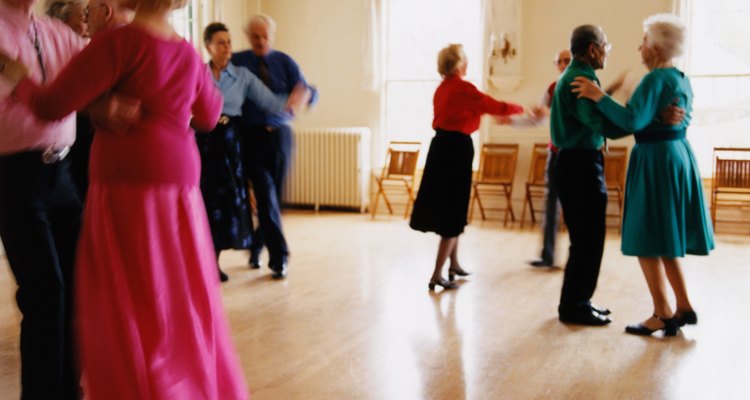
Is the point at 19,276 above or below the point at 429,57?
below

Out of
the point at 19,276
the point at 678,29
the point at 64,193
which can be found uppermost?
the point at 678,29

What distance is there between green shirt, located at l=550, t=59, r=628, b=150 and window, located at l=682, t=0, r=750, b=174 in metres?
4.16

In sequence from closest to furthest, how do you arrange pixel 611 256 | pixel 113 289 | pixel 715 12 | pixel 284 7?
pixel 113 289
pixel 611 256
pixel 715 12
pixel 284 7

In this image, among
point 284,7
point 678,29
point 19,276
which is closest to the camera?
point 19,276

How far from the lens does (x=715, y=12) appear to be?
723 centimetres

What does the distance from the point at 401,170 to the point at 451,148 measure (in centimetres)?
381

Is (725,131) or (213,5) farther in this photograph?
(213,5)

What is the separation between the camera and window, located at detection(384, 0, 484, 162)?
816cm

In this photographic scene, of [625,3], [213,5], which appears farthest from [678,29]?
[213,5]

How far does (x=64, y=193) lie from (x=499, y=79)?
20.1 feet

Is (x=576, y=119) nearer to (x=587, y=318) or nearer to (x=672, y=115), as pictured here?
(x=672, y=115)

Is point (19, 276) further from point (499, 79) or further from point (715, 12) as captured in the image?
point (715, 12)

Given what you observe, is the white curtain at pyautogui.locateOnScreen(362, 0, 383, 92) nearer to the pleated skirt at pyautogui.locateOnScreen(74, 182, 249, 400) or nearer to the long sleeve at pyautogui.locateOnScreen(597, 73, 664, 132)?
the long sleeve at pyautogui.locateOnScreen(597, 73, 664, 132)

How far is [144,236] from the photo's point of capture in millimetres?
1924
